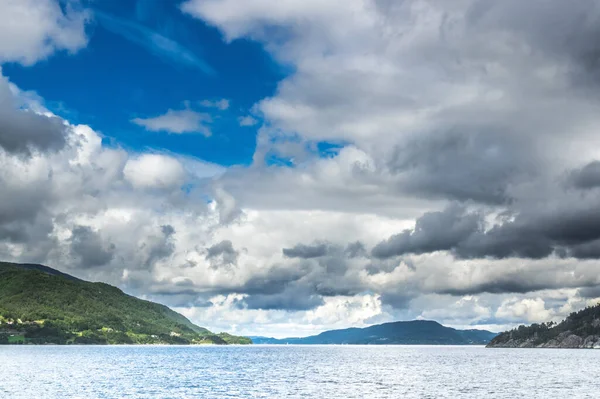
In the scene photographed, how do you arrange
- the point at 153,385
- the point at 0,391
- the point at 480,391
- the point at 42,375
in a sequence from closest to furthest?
the point at 0,391, the point at 480,391, the point at 153,385, the point at 42,375

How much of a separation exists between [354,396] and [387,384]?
36418mm

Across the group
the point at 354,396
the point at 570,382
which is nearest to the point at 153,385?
the point at 354,396

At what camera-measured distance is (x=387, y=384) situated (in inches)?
6658

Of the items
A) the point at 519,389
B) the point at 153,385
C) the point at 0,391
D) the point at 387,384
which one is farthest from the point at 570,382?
the point at 0,391

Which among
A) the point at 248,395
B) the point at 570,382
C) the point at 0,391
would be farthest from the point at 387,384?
the point at 0,391

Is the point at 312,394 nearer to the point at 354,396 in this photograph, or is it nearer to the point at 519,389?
the point at 354,396

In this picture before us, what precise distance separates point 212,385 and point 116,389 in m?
28.4

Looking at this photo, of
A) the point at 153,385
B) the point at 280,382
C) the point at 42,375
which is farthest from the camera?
the point at 42,375

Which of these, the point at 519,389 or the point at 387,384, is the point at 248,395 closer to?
the point at 387,384

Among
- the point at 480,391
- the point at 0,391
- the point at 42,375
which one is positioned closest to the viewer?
the point at 0,391

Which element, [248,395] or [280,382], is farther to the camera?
[280,382]

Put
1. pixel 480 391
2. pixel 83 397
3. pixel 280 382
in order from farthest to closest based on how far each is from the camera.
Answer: pixel 280 382 → pixel 480 391 → pixel 83 397

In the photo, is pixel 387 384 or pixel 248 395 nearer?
pixel 248 395

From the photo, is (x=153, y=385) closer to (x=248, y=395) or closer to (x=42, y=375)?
(x=248, y=395)
